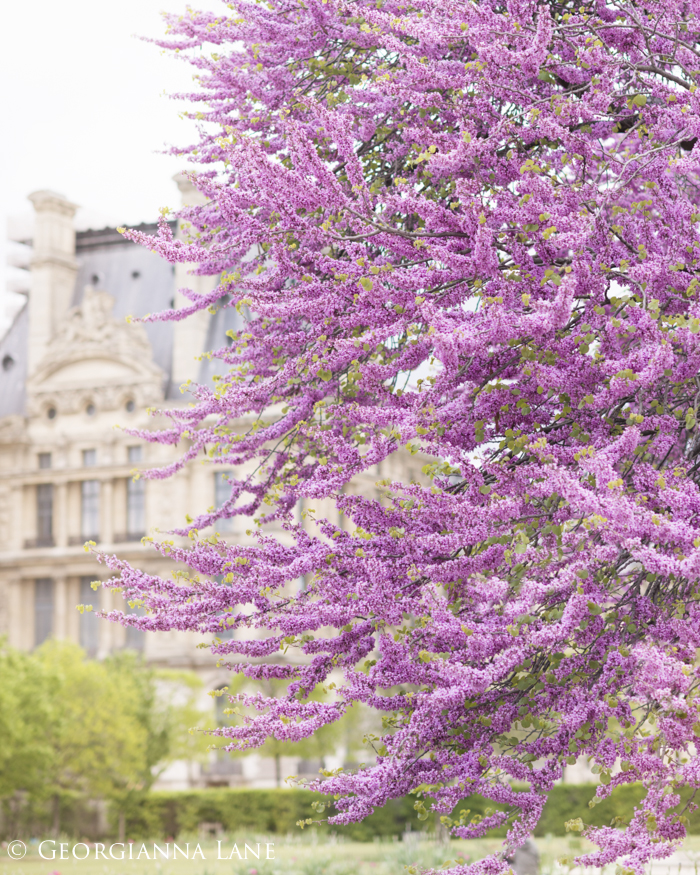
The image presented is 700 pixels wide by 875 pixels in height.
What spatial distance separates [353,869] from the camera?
64.5ft

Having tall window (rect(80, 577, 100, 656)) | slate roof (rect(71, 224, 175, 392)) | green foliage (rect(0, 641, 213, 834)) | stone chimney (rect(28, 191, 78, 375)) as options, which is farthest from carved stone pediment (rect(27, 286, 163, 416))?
green foliage (rect(0, 641, 213, 834))

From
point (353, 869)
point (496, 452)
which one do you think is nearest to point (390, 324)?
point (496, 452)

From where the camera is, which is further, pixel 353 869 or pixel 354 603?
pixel 353 869

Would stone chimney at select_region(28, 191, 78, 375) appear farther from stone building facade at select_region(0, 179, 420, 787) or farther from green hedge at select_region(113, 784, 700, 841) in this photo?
green hedge at select_region(113, 784, 700, 841)

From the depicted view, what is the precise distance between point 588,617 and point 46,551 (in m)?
56.6

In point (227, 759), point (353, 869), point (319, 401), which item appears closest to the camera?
point (319, 401)

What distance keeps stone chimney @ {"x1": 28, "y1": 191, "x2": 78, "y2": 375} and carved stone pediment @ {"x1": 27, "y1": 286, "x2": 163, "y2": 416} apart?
138 centimetres

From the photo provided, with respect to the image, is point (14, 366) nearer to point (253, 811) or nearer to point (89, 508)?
point (89, 508)

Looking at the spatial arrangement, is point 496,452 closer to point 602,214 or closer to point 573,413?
point 573,413

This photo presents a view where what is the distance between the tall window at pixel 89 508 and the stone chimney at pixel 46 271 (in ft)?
23.5

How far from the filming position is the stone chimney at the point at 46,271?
63031 mm

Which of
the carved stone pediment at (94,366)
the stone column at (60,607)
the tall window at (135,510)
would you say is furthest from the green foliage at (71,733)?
the carved stone pediment at (94,366)

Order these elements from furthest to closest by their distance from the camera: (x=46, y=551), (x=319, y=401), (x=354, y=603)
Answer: (x=46, y=551), (x=319, y=401), (x=354, y=603)

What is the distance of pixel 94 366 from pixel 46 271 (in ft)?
22.8
